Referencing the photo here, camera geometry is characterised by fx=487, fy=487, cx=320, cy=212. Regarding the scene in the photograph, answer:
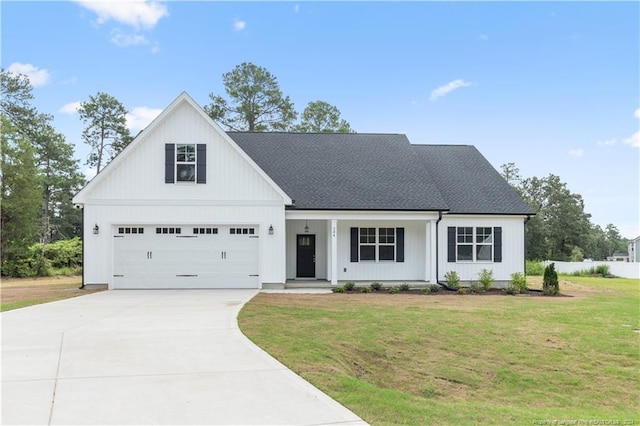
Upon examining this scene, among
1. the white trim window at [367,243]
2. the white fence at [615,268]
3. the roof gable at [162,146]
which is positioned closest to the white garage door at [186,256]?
the roof gable at [162,146]

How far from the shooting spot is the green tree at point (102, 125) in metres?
41.4

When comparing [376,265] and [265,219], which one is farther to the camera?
[376,265]

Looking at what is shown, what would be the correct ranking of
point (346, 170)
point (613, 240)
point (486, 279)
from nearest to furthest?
point (486, 279) < point (346, 170) < point (613, 240)

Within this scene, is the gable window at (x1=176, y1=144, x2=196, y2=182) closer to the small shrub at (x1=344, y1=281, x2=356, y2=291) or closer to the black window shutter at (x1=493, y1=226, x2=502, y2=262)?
the small shrub at (x1=344, y1=281, x2=356, y2=291)

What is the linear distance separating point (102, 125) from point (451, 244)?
111 feet

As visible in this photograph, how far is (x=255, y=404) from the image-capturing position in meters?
5.04

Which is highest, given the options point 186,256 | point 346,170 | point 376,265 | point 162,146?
→ point 162,146

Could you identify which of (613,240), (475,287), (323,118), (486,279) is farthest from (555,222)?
(613,240)

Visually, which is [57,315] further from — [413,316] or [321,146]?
[321,146]

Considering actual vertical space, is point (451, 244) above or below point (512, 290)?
above

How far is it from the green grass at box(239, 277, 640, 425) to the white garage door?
4.70m

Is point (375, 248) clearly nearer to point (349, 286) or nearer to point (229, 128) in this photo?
→ point (349, 286)

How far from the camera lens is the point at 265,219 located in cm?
1781

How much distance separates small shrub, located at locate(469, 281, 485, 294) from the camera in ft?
59.9
